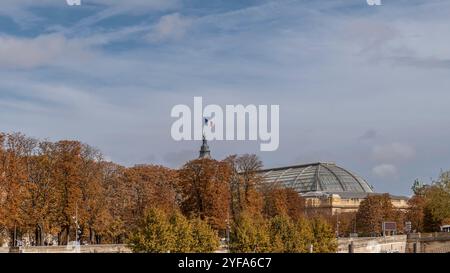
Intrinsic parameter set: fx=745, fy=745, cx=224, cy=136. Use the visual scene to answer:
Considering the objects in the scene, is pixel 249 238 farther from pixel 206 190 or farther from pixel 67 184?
pixel 67 184

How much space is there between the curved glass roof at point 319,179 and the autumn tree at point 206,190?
331 feet

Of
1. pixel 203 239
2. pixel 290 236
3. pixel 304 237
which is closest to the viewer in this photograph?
pixel 203 239

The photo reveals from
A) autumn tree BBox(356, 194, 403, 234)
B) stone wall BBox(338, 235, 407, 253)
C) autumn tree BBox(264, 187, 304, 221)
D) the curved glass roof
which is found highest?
the curved glass roof

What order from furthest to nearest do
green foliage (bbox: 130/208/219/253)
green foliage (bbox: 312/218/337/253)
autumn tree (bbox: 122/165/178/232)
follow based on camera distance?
autumn tree (bbox: 122/165/178/232) < green foliage (bbox: 312/218/337/253) < green foliage (bbox: 130/208/219/253)

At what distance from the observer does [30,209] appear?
5984 cm

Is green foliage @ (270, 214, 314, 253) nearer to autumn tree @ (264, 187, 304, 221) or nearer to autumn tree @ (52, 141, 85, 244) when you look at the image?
autumn tree @ (52, 141, 85, 244)

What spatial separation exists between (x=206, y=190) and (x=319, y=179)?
110m

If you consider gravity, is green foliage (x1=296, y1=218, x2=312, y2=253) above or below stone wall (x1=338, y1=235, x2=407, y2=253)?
above

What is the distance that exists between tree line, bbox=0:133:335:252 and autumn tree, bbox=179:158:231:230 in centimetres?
10

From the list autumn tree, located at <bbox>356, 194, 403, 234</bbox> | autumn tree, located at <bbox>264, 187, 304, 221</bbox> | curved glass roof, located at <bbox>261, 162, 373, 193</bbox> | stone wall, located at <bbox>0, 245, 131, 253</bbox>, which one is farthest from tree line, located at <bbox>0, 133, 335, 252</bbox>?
curved glass roof, located at <bbox>261, 162, 373, 193</bbox>

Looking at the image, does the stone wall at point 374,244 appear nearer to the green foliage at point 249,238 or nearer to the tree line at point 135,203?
the tree line at point 135,203

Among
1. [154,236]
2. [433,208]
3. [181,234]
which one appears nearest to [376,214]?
[433,208]

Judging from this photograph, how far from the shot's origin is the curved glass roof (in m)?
177

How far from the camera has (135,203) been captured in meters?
71.6
